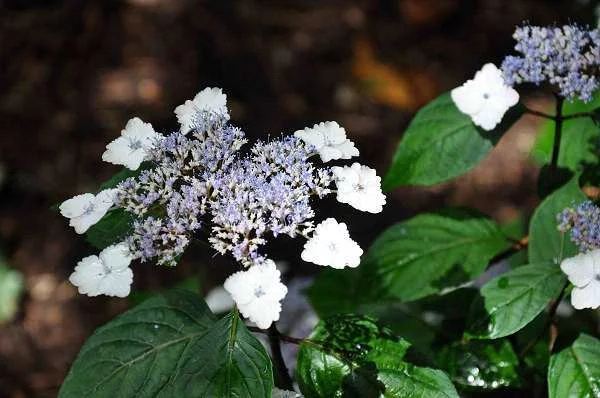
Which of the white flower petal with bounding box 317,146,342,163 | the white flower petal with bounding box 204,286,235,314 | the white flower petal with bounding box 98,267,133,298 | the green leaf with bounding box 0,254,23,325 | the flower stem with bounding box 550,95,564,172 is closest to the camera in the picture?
the white flower petal with bounding box 98,267,133,298

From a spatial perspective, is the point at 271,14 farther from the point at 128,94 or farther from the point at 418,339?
the point at 418,339

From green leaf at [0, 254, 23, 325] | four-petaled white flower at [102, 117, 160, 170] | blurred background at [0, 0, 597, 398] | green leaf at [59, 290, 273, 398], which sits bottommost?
green leaf at [59, 290, 273, 398]

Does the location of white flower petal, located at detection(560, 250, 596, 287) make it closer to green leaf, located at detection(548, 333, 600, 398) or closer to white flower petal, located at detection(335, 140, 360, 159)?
green leaf, located at detection(548, 333, 600, 398)

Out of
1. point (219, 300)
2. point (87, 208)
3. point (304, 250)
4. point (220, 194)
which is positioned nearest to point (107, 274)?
point (87, 208)

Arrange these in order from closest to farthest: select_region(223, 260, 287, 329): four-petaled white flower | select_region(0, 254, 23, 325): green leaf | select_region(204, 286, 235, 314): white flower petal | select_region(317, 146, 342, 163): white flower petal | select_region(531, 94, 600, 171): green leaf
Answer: select_region(223, 260, 287, 329): four-petaled white flower < select_region(317, 146, 342, 163): white flower petal < select_region(531, 94, 600, 171): green leaf < select_region(204, 286, 235, 314): white flower petal < select_region(0, 254, 23, 325): green leaf

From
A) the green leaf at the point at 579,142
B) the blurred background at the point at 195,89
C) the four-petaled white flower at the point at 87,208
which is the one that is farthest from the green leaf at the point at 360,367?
the blurred background at the point at 195,89

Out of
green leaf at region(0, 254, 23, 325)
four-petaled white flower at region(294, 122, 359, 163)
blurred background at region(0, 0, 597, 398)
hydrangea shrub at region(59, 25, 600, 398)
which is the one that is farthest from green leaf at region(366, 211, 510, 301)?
green leaf at region(0, 254, 23, 325)

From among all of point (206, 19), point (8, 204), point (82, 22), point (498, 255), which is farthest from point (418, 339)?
point (82, 22)
